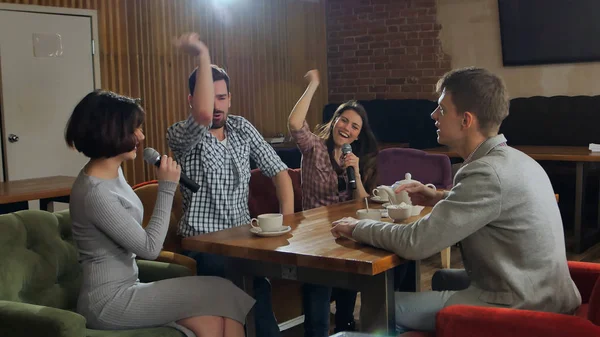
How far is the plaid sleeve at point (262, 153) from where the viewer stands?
3189 millimetres

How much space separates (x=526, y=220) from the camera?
6.95 feet

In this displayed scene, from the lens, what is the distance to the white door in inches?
232

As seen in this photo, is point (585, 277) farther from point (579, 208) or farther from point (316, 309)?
point (579, 208)

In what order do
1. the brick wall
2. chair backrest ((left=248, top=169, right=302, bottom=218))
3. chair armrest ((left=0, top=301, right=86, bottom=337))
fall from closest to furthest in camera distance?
chair armrest ((left=0, top=301, right=86, bottom=337))
chair backrest ((left=248, top=169, right=302, bottom=218))
the brick wall

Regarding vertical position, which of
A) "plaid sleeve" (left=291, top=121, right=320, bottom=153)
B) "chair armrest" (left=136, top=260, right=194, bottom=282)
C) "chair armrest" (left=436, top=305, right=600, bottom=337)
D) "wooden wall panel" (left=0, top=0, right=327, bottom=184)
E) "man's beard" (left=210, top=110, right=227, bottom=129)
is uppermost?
"wooden wall panel" (left=0, top=0, right=327, bottom=184)

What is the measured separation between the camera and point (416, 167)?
5035 mm

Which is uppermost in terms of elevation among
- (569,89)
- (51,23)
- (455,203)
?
(51,23)

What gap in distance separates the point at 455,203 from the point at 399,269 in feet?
3.91

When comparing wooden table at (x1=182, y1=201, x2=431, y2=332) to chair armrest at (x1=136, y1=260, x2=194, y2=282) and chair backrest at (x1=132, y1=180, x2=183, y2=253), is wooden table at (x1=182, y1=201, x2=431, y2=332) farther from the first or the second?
chair backrest at (x1=132, y1=180, x2=183, y2=253)

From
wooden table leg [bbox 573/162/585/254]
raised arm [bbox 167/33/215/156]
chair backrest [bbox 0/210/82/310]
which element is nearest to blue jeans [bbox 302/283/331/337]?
raised arm [bbox 167/33/215/156]

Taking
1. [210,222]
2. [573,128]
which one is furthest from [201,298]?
[573,128]

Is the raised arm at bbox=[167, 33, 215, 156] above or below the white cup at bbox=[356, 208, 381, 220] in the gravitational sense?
above

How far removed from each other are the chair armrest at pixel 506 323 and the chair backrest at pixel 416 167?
113 inches

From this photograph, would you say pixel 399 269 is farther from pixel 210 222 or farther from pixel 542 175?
pixel 542 175
